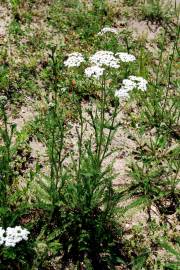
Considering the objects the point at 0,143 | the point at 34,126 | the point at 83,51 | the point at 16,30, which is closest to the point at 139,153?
the point at 34,126

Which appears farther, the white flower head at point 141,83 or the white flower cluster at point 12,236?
the white flower head at point 141,83

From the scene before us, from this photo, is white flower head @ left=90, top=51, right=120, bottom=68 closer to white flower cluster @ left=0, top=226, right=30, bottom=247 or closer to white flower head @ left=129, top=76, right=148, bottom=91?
white flower head @ left=129, top=76, right=148, bottom=91

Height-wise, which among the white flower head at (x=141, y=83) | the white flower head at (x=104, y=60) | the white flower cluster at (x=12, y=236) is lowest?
the white flower cluster at (x=12, y=236)

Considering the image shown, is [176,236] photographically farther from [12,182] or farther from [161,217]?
[12,182]

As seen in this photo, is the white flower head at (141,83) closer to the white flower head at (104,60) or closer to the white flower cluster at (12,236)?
the white flower head at (104,60)

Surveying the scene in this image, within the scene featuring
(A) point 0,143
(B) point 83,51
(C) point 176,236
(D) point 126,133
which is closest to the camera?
(C) point 176,236

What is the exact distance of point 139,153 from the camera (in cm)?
599

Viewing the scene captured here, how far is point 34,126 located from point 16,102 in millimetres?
688

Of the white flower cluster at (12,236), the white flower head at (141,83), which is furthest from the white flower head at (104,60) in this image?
the white flower cluster at (12,236)

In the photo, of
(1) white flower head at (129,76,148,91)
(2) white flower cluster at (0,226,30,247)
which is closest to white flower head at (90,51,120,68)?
(1) white flower head at (129,76,148,91)

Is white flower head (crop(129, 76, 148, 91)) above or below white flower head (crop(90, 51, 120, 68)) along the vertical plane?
below

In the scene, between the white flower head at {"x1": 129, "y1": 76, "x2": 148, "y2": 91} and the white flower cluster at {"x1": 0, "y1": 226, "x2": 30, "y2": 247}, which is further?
the white flower head at {"x1": 129, "y1": 76, "x2": 148, "y2": 91}

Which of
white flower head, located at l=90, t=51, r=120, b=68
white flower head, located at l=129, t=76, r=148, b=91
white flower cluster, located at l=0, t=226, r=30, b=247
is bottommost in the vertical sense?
white flower cluster, located at l=0, t=226, r=30, b=247

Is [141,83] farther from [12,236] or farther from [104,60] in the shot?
[12,236]
